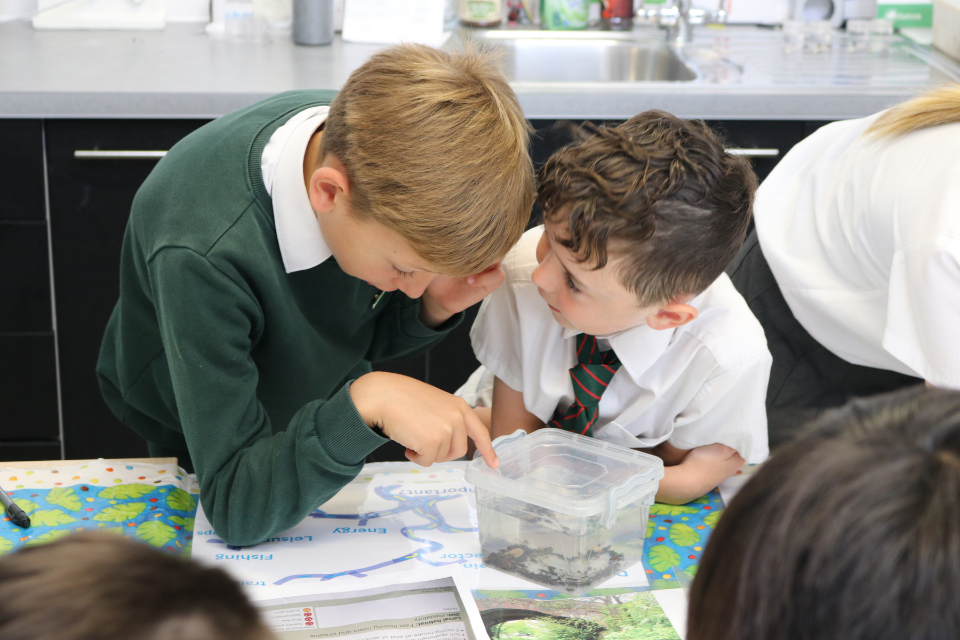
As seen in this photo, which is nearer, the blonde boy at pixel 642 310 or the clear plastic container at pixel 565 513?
the clear plastic container at pixel 565 513

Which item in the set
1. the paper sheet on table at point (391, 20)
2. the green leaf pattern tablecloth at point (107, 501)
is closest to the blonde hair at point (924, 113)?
the green leaf pattern tablecloth at point (107, 501)

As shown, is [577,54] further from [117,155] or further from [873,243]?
[873,243]

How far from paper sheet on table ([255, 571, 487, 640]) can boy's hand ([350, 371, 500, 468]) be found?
120 mm

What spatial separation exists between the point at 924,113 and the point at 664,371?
1.44 feet

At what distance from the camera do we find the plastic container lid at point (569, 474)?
79cm

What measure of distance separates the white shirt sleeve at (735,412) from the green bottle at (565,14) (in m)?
1.56

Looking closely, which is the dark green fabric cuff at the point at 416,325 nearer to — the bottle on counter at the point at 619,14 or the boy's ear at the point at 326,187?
the boy's ear at the point at 326,187

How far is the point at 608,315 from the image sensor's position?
0.99 meters

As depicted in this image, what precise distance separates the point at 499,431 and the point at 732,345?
333mm

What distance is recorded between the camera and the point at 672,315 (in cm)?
100

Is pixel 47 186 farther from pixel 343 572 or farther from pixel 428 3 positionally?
pixel 343 572

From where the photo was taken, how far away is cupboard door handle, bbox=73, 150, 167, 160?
166 cm

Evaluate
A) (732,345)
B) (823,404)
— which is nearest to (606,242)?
(732,345)

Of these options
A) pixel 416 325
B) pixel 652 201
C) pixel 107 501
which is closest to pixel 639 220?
pixel 652 201
